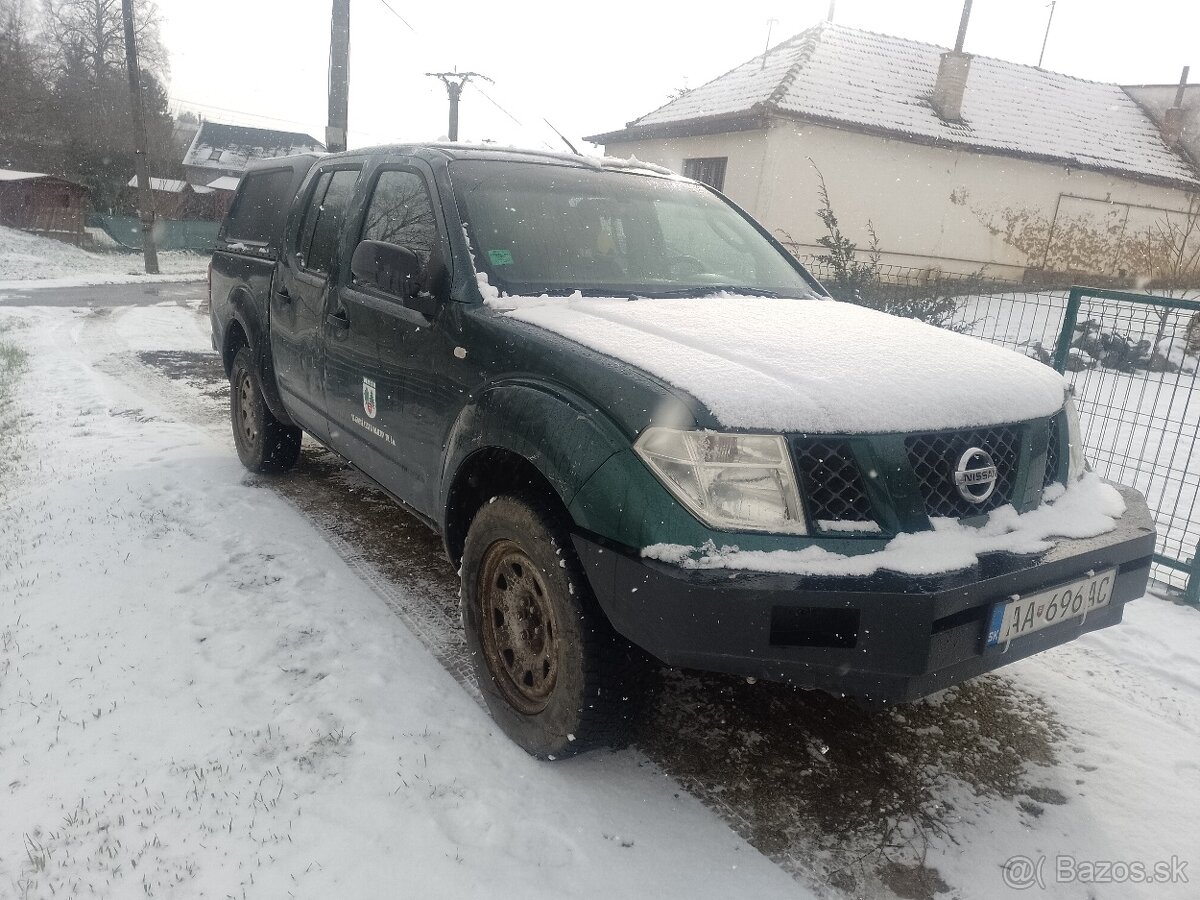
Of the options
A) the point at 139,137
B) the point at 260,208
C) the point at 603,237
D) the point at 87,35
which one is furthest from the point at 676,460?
the point at 87,35

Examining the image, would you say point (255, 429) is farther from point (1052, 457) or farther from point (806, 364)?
point (1052, 457)

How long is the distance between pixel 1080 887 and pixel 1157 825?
45cm

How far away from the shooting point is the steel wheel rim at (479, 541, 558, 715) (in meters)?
2.44

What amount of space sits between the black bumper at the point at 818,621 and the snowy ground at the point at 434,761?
590 millimetres

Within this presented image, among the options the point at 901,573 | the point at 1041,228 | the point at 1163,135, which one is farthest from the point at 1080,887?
the point at 1163,135

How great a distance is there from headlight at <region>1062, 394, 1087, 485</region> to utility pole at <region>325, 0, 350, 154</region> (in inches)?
386

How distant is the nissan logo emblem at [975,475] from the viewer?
2176 millimetres

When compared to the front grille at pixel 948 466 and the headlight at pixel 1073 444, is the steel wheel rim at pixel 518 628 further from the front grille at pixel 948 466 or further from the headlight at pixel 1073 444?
the headlight at pixel 1073 444

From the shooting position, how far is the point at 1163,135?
73.8ft

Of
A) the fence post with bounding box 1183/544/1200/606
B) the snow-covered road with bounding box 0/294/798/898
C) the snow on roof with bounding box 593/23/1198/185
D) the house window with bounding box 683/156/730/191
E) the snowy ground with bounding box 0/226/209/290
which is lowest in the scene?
the snowy ground with bounding box 0/226/209/290

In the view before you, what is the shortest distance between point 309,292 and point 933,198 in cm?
1714

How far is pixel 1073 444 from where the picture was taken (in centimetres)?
271

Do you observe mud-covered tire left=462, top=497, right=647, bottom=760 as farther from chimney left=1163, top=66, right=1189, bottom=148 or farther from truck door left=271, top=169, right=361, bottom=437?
chimney left=1163, top=66, right=1189, bottom=148

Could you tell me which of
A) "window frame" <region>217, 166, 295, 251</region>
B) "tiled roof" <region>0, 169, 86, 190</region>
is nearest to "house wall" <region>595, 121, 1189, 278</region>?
"window frame" <region>217, 166, 295, 251</region>
